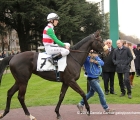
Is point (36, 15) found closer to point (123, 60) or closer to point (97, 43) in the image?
point (123, 60)

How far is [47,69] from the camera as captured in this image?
6.39 meters

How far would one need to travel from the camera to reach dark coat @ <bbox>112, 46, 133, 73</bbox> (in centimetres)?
938

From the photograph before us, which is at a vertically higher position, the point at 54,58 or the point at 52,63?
the point at 54,58

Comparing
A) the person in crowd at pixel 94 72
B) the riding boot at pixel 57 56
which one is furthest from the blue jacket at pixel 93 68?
the riding boot at pixel 57 56

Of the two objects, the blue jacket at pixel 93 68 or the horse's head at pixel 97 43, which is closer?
the horse's head at pixel 97 43

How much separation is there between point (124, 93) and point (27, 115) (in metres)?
4.60

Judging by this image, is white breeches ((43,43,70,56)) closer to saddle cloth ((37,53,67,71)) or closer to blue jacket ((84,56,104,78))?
saddle cloth ((37,53,67,71))

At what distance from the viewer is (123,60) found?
374 inches

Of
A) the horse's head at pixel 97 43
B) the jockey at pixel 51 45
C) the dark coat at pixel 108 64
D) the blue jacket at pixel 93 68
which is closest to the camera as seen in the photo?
the jockey at pixel 51 45

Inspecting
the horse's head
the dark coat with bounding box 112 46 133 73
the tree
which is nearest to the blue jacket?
the horse's head

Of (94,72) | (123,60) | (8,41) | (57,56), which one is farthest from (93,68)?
(8,41)

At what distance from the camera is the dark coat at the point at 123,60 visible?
30.8 ft

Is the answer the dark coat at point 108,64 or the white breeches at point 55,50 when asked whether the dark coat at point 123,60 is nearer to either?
the dark coat at point 108,64

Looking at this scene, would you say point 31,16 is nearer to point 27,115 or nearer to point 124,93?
point 124,93
